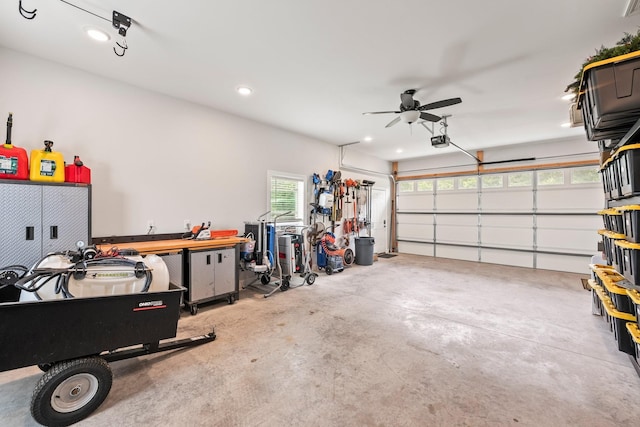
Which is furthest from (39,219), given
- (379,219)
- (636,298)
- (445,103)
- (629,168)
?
(379,219)

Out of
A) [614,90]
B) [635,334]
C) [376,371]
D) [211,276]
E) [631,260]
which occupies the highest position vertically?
[614,90]

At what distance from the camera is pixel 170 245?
336 centimetres

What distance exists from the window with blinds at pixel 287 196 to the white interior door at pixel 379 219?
3.12 metres

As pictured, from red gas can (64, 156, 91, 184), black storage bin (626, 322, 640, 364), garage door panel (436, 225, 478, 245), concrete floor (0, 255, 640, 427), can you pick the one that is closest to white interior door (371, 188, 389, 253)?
garage door panel (436, 225, 478, 245)

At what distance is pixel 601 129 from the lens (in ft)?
6.19

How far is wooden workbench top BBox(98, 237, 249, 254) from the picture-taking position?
10.4ft

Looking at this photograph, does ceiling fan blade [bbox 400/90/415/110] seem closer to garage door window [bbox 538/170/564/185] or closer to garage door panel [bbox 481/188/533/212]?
garage door panel [bbox 481/188/533/212]

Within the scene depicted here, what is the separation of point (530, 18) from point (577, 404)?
3.21 meters

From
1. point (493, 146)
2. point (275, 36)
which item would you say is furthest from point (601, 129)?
point (493, 146)

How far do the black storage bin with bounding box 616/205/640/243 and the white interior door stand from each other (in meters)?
6.44

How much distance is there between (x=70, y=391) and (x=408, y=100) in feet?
14.5

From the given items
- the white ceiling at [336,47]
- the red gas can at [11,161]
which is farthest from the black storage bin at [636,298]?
the red gas can at [11,161]

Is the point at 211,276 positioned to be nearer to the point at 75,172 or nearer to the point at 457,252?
the point at 75,172

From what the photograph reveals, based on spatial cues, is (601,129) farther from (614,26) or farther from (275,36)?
(275,36)
